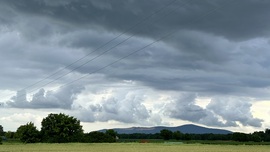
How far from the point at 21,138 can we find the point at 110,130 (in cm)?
5757

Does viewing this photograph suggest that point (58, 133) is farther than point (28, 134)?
Yes

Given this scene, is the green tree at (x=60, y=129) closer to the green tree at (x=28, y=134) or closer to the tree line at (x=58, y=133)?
the tree line at (x=58, y=133)

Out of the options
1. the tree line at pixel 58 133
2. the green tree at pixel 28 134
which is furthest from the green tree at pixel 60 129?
the green tree at pixel 28 134

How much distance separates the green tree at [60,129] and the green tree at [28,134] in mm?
4114

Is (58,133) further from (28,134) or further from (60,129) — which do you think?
(28,134)

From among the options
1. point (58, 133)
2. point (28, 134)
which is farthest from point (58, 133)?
point (28, 134)

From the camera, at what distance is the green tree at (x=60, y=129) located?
149875 mm

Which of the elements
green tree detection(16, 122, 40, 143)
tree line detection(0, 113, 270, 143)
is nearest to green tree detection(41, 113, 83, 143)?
tree line detection(0, 113, 270, 143)

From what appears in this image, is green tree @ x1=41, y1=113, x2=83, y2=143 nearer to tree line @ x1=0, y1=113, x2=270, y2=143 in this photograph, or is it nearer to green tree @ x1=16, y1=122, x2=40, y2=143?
tree line @ x1=0, y1=113, x2=270, y2=143

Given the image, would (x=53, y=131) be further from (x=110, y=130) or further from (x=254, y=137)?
(x=254, y=137)

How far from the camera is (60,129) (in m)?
157

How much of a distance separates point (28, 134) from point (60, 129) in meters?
15.8

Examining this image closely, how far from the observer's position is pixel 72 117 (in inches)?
6432

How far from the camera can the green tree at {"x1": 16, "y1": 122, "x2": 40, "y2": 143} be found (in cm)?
14250
